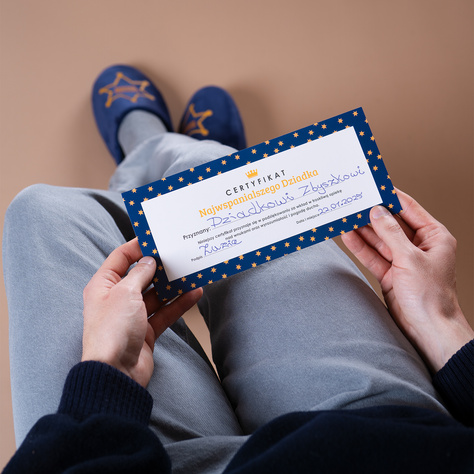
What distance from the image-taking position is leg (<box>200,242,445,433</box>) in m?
0.61

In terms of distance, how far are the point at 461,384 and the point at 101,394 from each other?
1.53 ft

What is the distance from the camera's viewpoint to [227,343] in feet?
2.41

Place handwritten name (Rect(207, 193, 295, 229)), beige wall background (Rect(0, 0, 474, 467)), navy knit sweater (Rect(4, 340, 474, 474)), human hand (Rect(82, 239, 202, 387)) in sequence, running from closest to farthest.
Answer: navy knit sweater (Rect(4, 340, 474, 474)) < human hand (Rect(82, 239, 202, 387)) < handwritten name (Rect(207, 193, 295, 229)) < beige wall background (Rect(0, 0, 474, 467))

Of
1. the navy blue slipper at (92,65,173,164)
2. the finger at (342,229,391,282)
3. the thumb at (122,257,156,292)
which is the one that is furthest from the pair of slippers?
the thumb at (122,257,156,292)

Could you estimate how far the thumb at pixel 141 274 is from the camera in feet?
2.03

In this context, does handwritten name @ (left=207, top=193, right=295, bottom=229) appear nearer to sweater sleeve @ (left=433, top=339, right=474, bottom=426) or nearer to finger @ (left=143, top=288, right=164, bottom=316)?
finger @ (left=143, top=288, right=164, bottom=316)

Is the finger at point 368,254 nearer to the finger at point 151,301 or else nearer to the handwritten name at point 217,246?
the handwritten name at point 217,246

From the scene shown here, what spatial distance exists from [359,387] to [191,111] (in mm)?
1016

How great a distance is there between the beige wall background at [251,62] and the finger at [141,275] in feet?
2.55

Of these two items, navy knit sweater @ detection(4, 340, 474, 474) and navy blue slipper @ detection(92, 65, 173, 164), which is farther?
navy blue slipper @ detection(92, 65, 173, 164)

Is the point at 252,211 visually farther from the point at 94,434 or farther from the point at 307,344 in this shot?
the point at 94,434

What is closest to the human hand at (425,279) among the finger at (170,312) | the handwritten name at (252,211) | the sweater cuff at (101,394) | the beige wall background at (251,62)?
the handwritten name at (252,211)

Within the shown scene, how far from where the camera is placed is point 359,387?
0.60m

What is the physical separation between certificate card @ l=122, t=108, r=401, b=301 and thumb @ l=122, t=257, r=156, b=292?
0.06ft
